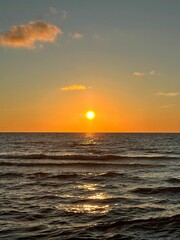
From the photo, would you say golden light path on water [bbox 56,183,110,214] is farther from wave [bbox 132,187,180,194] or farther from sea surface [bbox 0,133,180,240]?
wave [bbox 132,187,180,194]

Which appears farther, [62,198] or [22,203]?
[62,198]

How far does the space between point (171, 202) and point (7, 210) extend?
27.3 ft

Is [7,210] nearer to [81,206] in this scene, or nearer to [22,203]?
[22,203]

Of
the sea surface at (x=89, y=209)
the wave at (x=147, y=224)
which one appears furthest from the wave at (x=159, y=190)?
the wave at (x=147, y=224)

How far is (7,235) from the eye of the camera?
489 inches

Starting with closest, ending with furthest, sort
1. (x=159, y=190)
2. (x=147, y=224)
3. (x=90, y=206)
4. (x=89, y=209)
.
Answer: (x=147, y=224) → (x=89, y=209) → (x=90, y=206) → (x=159, y=190)

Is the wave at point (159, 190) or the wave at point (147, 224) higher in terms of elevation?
the wave at point (159, 190)

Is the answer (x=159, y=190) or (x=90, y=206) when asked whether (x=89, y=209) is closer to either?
(x=90, y=206)

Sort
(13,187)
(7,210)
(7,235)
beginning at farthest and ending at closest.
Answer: (13,187) → (7,210) → (7,235)

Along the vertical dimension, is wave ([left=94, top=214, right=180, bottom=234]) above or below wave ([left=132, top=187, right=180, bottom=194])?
below

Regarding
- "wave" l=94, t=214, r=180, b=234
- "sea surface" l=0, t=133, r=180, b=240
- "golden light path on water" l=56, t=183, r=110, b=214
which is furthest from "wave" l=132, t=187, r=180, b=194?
"wave" l=94, t=214, r=180, b=234

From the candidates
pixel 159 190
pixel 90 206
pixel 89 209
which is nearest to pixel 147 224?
pixel 89 209

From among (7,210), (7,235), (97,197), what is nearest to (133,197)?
(97,197)

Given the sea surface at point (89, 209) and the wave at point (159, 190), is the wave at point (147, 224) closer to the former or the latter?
the sea surface at point (89, 209)
